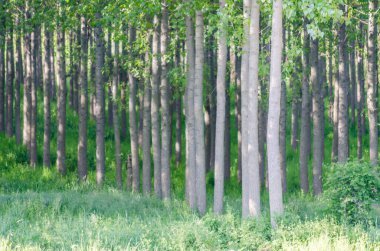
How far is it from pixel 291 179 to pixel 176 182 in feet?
16.0

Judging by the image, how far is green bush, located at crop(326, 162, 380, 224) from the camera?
13992 millimetres

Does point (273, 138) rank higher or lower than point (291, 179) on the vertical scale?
higher

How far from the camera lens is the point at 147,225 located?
47.5 ft

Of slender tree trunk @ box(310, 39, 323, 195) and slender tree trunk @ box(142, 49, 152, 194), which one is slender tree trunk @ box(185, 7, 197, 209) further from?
slender tree trunk @ box(310, 39, 323, 195)

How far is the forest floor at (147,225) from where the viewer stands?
11406 millimetres

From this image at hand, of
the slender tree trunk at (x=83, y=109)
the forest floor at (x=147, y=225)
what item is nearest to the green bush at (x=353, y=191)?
the forest floor at (x=147, y=225)

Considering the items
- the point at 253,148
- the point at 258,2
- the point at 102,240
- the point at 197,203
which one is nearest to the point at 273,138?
the point at 253,148

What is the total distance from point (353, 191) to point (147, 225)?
178 inches

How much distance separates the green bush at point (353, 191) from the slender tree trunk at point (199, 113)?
4.36 meters

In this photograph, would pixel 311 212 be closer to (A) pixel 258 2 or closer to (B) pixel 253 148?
(B) pixel 253 148

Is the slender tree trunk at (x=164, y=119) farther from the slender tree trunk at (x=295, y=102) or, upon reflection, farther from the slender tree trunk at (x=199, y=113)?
the slender tree trunk at (x=295, y=102)

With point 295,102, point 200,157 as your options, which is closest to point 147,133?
point 200,157

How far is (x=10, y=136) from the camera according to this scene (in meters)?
30.0

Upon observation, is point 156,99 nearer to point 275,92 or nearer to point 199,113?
point 199,113
